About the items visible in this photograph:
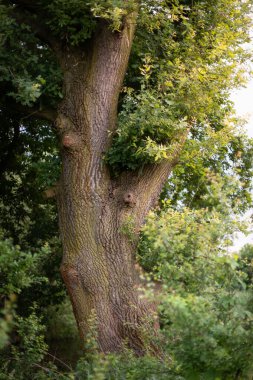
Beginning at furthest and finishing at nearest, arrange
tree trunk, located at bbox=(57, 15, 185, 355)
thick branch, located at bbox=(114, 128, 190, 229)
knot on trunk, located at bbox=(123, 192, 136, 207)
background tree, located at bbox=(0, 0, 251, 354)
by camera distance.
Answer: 1. thick branch, located at bbox=(114, 128, 190, 229)
2. knot on trunk, located at bbox=(123, 192, 136, 207)
3. background tree, located at bbox=(0, 0, 251, 354)
4. tree trunk, located at bbox=(57, 15, 185, 355)

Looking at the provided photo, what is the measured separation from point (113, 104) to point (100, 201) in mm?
1864

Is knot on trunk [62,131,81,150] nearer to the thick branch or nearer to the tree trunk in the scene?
the tree trunk

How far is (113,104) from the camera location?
11.4 m

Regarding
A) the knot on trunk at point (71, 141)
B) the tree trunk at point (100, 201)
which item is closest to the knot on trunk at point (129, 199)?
the tree trunk at point (100, 201)

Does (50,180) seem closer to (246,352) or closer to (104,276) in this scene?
(104,276)

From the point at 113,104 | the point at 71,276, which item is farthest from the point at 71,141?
the point at 71,276

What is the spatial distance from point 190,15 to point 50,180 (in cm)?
418

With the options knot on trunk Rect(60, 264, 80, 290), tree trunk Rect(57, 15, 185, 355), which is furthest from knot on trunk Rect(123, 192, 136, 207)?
knot on trunk Rect(60, 264, 80, 290)

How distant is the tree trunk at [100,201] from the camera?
399 inches

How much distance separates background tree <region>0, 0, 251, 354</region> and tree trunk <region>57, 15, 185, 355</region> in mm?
17

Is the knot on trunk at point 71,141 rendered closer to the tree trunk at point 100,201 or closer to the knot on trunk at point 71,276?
the tree trunk at point 100,201

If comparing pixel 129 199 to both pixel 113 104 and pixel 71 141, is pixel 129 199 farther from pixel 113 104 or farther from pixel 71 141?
pixel 113 104

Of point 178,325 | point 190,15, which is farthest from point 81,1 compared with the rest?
point 178,325

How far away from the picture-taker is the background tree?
10.3 meters
